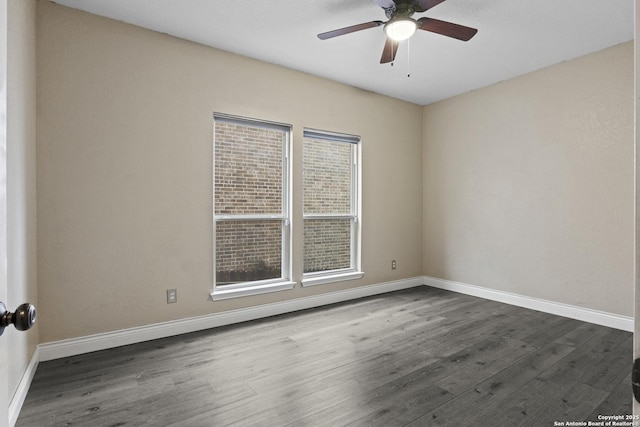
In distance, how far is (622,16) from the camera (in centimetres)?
264

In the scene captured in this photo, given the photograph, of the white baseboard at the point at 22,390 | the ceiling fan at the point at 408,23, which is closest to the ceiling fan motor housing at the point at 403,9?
the ceiling fan at the point at 408,23

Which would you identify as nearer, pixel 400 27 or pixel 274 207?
pixel 400 27

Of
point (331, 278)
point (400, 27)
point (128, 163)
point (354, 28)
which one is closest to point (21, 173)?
point (128, 163)

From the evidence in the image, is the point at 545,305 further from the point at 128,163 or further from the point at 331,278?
the point at 128,163

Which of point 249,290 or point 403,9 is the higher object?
point 403,9

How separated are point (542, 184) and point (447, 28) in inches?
89.1

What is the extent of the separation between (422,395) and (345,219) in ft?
8.22

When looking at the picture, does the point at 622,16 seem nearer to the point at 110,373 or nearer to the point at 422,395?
the point at 422,395

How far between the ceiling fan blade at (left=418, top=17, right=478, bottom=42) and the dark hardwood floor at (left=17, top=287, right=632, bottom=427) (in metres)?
2.43

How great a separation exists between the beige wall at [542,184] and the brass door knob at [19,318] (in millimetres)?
4247

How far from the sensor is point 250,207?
3523 mm

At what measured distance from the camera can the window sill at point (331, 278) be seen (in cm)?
382

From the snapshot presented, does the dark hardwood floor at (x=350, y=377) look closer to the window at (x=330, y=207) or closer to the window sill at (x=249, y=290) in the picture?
the window sill at (x=249, y=290)

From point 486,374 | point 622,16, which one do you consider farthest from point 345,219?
point 622,16
